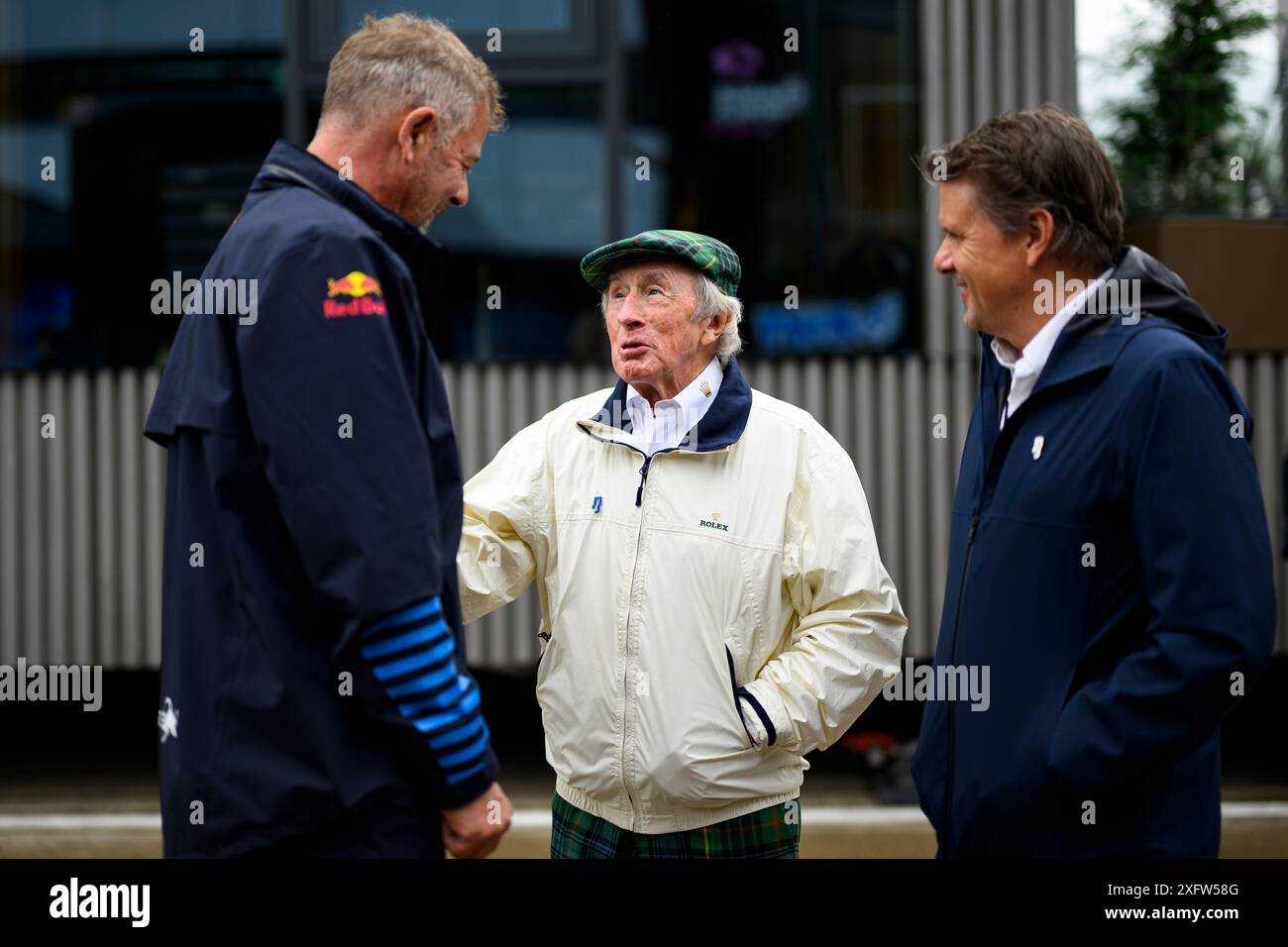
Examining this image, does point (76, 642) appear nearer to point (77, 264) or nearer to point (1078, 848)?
point (77, 264)

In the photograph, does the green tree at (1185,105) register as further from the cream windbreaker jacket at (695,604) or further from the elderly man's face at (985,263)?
the elderly man's face at (985,263)

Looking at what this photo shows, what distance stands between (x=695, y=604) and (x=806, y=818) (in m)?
2.80

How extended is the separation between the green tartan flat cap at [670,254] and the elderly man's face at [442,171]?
0.73m

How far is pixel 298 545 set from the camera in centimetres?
182

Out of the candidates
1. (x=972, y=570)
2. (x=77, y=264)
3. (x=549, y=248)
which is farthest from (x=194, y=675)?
(x=77, y=264)

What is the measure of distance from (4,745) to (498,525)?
14.9 feet

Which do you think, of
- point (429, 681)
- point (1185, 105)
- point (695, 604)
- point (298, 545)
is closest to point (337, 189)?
point (298, 545)

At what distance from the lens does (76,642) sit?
5750 millimetres

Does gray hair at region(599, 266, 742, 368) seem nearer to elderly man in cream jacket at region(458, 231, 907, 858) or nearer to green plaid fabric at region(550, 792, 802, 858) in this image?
elderly man in cream jacket at region(458, 231, 907, 858)

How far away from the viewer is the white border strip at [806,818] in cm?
525

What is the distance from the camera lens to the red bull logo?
1.85m

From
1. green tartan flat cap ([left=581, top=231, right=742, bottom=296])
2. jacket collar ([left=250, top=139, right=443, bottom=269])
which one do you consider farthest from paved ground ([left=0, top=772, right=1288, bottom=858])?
Result: jacket collar ([left=250, top=139, right=443, bottom=269])

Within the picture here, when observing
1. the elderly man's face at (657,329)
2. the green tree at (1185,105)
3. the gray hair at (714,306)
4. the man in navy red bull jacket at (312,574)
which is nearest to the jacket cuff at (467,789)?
the man in navy red bull jacket at (312,574)

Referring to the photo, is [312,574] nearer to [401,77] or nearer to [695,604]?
[401,77]
